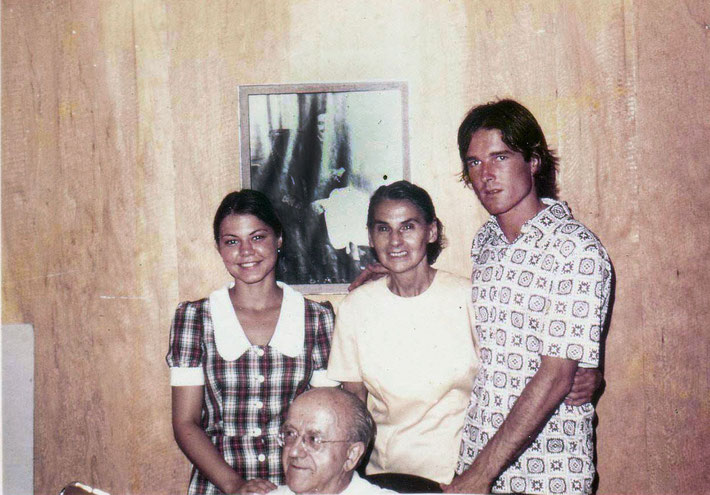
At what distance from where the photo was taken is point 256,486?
1.82m

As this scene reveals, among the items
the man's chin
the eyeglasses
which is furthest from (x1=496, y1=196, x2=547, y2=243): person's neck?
the man's chin

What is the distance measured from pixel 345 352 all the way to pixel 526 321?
61 cm

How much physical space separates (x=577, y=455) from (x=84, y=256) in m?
2.07

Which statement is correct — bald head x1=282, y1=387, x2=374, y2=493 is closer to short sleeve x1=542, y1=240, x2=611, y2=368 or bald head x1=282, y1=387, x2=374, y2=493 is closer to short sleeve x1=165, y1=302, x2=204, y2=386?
short sleeve x1=165, y1=302, x2=204, y2=386

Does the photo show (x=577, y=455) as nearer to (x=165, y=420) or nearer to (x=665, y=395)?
(x=665, y=395)

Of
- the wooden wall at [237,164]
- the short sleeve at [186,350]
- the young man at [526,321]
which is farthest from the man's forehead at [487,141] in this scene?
the short sleeve at [186,350]

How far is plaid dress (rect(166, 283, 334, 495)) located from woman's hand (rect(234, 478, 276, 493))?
5cm

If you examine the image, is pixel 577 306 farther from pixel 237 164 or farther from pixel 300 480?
pixel 237 164

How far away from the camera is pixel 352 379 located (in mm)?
1903

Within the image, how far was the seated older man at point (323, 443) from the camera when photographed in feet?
5.17

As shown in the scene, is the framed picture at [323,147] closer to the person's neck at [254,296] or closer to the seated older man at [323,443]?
the person's neck at [254,296]

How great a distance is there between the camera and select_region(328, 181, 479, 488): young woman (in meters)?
1.80

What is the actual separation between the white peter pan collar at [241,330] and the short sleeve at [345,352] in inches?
5.1

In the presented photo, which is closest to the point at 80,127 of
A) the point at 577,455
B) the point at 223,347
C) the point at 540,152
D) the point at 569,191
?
the point at 223,347
